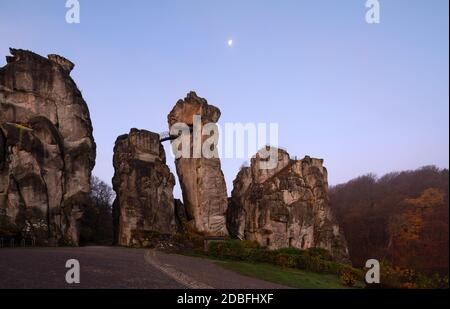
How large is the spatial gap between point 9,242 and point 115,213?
14.2 meters

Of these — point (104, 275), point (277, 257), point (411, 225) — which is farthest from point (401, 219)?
point (104, 275)

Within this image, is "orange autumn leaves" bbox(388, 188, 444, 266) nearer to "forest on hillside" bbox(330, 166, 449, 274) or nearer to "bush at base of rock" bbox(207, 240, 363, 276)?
"forest on hillside" bbox(330, 166, 449, 274)

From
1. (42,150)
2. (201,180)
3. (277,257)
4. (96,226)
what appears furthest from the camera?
(96,226)

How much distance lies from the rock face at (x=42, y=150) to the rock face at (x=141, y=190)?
129 inches

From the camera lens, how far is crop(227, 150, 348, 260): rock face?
5184 centimetres

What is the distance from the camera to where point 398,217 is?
64938mm

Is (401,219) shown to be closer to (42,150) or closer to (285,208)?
(285,208)

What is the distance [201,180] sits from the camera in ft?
154

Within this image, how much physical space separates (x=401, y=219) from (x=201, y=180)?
1381 inches

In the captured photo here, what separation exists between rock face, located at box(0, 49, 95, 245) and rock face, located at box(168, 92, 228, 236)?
1103cm

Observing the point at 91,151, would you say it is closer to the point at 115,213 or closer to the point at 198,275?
the point at 115,213

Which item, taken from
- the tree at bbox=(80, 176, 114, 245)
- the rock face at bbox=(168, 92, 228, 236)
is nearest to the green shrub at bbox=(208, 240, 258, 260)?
the rock face at bbox=(168, 92, 228, 236)
